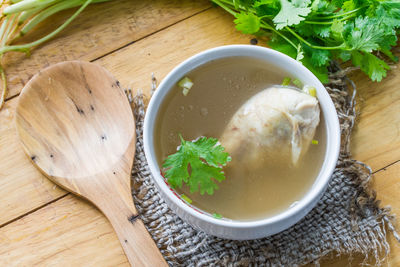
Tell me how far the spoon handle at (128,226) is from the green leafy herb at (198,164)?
0.19 m

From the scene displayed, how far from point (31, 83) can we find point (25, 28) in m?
0.21

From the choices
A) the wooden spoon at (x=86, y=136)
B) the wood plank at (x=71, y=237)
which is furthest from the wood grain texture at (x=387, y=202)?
the wooden spoon at (x=86, y=136)

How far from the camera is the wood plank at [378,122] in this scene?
1183mm

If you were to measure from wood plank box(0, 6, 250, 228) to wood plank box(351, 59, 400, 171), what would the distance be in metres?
0.37

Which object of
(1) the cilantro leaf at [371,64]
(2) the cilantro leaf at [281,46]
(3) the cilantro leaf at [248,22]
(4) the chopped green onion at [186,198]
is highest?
(3) the cilantro leaf at [248,22]

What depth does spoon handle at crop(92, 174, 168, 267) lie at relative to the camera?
Answer: 108 centimetres

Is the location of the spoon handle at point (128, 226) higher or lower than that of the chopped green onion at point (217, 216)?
lower

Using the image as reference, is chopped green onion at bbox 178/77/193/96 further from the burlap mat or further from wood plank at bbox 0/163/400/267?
wood plank at bbox 0/163/400/267

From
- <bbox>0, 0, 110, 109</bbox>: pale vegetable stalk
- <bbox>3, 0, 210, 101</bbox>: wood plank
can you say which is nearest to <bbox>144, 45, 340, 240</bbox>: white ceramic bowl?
<bbox>3, 0, 210, 101</bbox>: wood plank

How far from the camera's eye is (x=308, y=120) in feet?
3.30

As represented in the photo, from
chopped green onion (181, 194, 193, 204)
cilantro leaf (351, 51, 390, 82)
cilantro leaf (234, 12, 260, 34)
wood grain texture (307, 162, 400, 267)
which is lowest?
wood grain texture (307, 162, 400, 267)

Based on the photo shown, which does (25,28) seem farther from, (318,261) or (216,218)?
(318,261)

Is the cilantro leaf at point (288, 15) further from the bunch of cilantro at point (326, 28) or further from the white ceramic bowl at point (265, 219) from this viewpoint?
the white ceramic bowl at point (265, 219)

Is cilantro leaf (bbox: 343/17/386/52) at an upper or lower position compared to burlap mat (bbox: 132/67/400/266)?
upper
